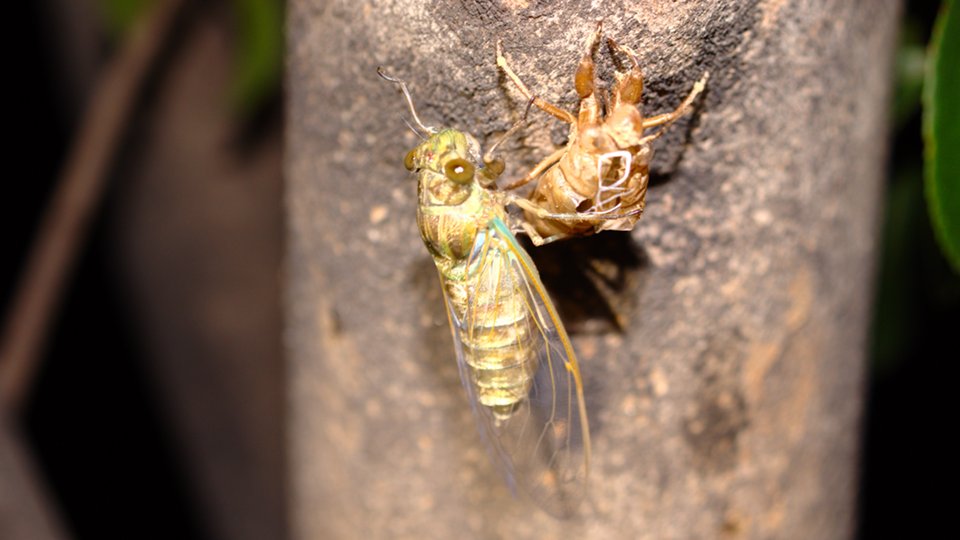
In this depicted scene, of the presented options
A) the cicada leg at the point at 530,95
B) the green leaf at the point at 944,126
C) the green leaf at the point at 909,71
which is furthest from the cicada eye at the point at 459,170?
the green leaf at the point at 909,71

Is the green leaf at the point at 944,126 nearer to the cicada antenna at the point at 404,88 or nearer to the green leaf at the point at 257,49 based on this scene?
the cicada antenna at the point at 404,88

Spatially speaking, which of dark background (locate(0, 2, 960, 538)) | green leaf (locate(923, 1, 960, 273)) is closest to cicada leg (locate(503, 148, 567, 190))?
green leaf (locate(923, 1, 960, 273))

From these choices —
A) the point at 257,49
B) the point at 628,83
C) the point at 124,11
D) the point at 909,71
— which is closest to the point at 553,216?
the point at 628,83

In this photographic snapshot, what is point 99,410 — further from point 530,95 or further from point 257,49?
point 530,95

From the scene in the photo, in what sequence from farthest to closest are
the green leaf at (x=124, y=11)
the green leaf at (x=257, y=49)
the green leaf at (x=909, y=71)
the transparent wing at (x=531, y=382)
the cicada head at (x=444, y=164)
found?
the green leaf at (x=124, y=11)
the green leaf at (x=257, y=49)
the green leaf at (x=909, y=71)
the transparent wing at (x=531, y=382)
the cicada head at (x=444, y=164)

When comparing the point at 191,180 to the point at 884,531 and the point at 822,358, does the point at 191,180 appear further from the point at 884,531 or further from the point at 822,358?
the point at 884,531

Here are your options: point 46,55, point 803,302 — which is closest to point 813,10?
point 803,302
